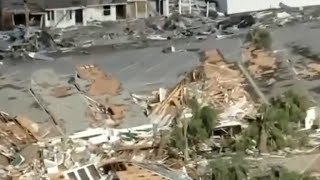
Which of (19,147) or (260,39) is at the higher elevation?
(260,39)

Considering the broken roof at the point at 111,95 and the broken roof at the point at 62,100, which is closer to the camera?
the broken roof at the point at 62,100

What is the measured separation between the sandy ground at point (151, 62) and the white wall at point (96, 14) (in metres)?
1.81

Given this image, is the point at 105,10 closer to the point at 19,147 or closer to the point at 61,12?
the point at 61,12

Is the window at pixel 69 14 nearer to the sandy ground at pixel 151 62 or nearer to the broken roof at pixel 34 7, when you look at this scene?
the broken roof at pixel 34 7

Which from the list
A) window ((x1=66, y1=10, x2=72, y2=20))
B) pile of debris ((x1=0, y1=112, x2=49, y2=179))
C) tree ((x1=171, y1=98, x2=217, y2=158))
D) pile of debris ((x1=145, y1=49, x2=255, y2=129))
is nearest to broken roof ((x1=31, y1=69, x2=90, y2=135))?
pile of debris ((x1=0, y1=112, x2=49, y2=179))

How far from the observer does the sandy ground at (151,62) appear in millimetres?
11797

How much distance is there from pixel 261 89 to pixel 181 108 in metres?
1.40

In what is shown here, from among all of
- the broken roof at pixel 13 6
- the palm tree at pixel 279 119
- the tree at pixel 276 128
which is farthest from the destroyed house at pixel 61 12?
the tree at pixel 276 128

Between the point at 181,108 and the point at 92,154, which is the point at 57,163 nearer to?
the point at 92,154

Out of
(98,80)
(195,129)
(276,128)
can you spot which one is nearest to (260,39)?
(98,80)

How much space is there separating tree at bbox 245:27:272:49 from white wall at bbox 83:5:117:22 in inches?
114

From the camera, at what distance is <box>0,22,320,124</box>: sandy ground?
11.8m

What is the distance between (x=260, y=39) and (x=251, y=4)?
10.1 ft

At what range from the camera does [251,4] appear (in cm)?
1622
